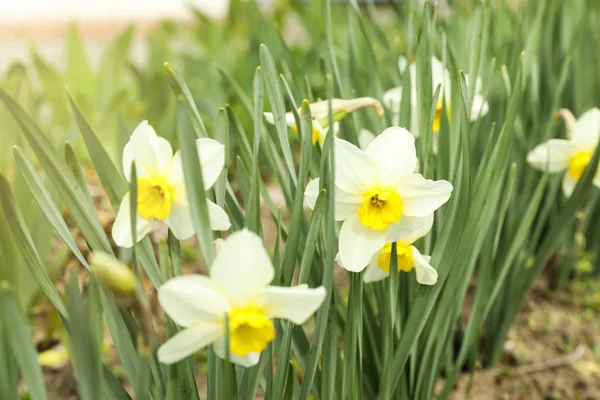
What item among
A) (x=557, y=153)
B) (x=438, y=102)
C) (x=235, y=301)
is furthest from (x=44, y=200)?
(x=557, y=153)

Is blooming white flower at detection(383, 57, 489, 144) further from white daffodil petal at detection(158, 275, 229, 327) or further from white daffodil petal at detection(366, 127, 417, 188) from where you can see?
white daffodil petal at detection(158, 275, 229, 327)

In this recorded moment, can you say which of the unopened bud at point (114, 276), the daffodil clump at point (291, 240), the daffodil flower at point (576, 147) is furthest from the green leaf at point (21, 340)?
the daffodil flower at point (576, 147)

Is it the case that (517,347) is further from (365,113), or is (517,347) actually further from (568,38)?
(568,38)

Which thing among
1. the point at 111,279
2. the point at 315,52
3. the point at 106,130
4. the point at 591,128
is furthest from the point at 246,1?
the point at 111,279

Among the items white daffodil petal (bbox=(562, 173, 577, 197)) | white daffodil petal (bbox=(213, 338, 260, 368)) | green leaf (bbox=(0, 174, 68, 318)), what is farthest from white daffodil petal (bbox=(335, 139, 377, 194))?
white daffodil petal (bbox=(562, 173, 577, 197))

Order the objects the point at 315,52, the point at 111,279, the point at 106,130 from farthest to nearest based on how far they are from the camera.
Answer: the point at 315,52, the point at 106,130, the point at 111,279

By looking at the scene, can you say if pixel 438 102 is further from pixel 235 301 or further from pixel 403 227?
pixel 235 301
